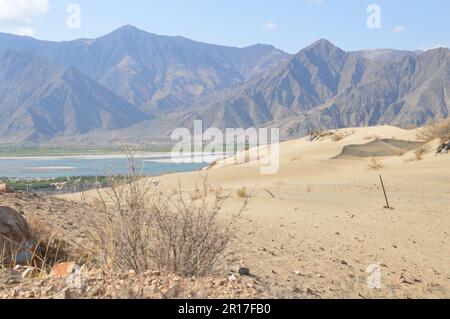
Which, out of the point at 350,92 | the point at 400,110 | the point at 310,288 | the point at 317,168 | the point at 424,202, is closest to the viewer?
the point at 310,288

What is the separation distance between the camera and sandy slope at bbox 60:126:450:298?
22.9 ft

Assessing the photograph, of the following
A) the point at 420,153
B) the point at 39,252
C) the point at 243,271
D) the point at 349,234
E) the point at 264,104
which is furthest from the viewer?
the point at 264,104

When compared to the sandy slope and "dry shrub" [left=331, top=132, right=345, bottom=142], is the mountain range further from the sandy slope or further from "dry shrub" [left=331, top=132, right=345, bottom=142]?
the sandy slope

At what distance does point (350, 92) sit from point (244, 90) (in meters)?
32.3

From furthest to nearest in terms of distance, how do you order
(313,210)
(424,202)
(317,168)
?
1. (317,168)
2. (424,202)
3. (313,210)

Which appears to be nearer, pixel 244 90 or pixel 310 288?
pixel 310 288

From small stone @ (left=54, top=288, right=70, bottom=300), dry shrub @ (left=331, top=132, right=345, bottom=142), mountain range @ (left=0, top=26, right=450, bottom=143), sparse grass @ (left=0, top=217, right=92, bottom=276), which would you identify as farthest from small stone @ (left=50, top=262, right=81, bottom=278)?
mountain range @ (left=0, top=26, right=450, bottom=143)

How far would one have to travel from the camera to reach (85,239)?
783 centimetres

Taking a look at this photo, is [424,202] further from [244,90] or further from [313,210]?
[244,90]

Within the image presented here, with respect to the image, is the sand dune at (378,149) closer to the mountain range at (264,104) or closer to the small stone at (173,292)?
the small stone at (173,292)

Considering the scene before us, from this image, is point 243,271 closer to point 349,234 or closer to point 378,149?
point 349,234

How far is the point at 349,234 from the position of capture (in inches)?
405

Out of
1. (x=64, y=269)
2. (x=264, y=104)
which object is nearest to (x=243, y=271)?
(x=64, y=269)
